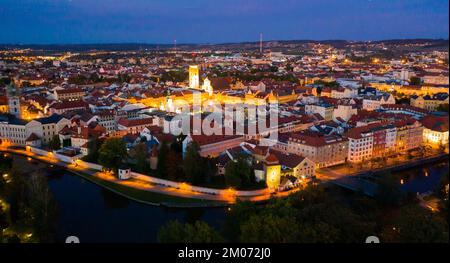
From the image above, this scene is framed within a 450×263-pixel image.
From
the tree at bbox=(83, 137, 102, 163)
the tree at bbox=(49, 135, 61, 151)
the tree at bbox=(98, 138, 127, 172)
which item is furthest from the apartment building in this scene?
the tree at bbox=(49, 135, 61, 151)

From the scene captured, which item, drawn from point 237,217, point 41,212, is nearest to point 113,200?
point 41,212

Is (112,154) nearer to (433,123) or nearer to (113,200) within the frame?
(113,200)

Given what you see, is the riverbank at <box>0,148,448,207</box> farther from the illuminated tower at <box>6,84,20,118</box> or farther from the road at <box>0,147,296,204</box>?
the illuminated tower at <box>6,84,20,118</box>

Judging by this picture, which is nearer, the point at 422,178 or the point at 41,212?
the point at 41,212
